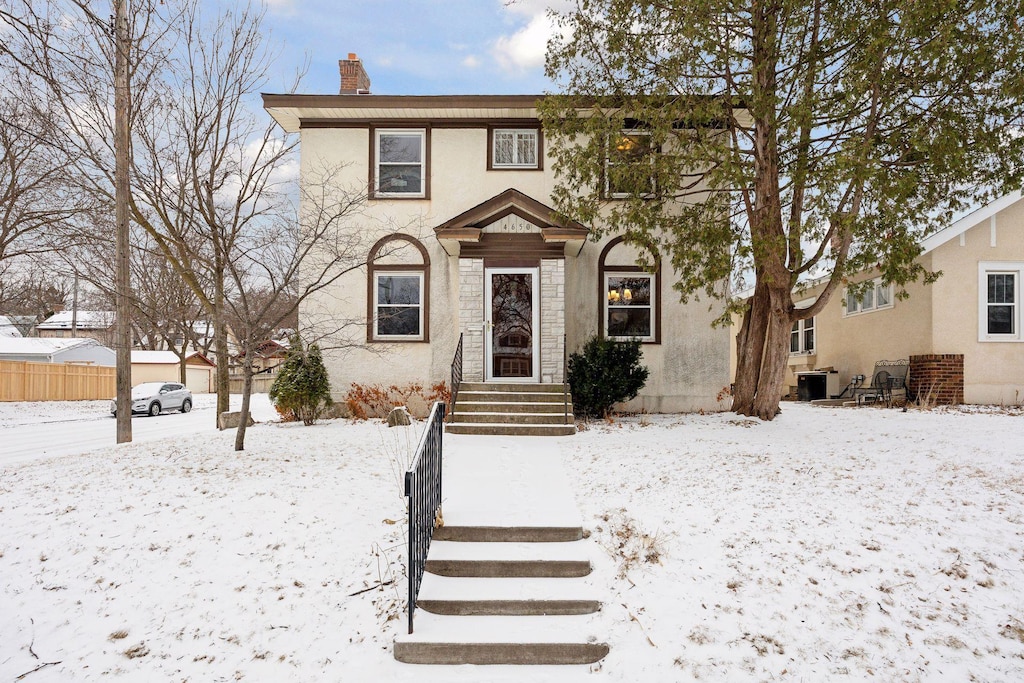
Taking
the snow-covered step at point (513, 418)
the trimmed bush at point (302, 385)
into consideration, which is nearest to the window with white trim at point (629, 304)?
the snow-covered step at point (513, 418)

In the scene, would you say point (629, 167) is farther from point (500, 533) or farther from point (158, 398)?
point (158, 398)

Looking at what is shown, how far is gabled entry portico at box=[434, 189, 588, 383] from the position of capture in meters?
11.9

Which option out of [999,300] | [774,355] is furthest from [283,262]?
[999,300]

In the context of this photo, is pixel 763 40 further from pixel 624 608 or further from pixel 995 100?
pixel 624 608

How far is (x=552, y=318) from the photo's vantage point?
39.5 feet

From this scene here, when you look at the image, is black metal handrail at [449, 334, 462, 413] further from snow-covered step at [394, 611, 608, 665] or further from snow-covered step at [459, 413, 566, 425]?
snow-covered step at [394, 611, 608, 665]

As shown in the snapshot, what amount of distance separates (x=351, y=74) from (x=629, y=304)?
8.56 m

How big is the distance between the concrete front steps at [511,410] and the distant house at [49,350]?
1264 inches

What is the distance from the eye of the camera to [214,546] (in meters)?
5.28

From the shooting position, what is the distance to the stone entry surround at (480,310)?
39.4ft

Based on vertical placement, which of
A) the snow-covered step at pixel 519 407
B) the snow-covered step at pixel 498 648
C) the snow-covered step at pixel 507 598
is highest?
the snow-covered step at pixel 519 407

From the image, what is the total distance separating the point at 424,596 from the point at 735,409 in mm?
9600

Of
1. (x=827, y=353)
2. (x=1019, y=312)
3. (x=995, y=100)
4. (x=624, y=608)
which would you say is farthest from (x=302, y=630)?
(x=827, y=353)

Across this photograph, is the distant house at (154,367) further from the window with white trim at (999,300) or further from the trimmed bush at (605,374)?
the window with white trim at (999,300)
